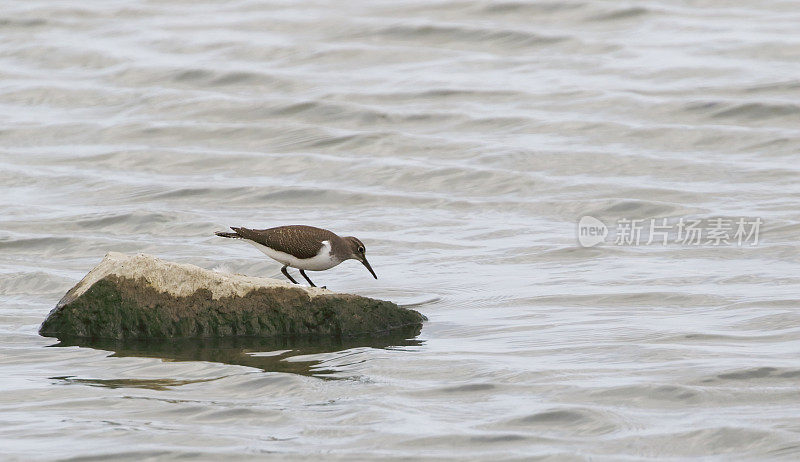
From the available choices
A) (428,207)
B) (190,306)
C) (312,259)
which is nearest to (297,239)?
(312,259)

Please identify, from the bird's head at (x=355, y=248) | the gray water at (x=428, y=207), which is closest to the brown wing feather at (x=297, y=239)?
the bird's head at (x=355, y=248)

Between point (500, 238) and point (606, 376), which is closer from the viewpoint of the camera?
point (606, 376)

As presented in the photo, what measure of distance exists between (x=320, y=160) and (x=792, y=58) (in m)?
6.78

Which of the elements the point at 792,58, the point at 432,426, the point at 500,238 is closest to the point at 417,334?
the point at 432,426

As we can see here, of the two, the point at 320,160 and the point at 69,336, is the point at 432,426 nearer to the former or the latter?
the point at 69,336

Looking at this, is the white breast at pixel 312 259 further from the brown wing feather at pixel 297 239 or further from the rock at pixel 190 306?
the rock at pixel 190 306

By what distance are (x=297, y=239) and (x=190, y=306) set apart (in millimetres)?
1143

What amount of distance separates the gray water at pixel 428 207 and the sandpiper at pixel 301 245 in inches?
17.7

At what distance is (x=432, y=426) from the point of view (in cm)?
716

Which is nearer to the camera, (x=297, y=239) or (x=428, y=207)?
(x=297, y=239)

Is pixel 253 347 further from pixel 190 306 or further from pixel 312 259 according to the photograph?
pixel 312 259
